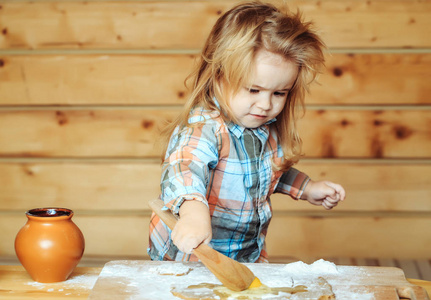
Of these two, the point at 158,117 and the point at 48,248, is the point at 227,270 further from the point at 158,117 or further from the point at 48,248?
the point at 158,117

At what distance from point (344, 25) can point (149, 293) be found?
1.72 meters

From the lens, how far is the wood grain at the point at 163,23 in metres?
2.34

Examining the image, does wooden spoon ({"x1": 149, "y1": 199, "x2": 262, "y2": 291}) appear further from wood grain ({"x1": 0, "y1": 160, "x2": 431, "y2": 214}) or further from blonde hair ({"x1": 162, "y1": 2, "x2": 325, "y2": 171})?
wood grain ({"x1": 0, "y1": 160, "x2": 431, "y2": 214})

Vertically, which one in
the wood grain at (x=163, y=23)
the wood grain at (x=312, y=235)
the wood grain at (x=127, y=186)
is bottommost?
the wood grain at (x=312, y=235)

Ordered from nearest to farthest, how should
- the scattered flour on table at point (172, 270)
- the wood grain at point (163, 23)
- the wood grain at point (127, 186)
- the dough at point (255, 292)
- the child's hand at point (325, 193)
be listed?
the dough at point (255, 292) → the scattered flour on table at point (172, 270) → the child's hand at point (325, 193) → the wood grain at point (163, 23) → the wood grain at point (127, 186)

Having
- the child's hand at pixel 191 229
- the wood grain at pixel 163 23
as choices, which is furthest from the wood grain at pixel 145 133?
the child's hand at pixel 191 229

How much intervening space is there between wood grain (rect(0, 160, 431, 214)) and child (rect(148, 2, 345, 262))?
1.06 metres

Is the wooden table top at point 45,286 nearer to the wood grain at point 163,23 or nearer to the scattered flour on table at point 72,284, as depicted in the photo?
the scattered flour on table at point 72,284

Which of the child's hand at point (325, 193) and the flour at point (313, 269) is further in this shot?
the child's hand at point (325, 193)

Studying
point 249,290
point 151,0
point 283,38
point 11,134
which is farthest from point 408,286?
point 11,134

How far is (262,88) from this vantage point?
1.20 m

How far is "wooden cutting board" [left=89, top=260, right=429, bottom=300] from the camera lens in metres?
0.93

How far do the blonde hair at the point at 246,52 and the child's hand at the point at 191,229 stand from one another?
0.95ft

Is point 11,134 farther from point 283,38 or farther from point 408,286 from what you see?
point 408,286
